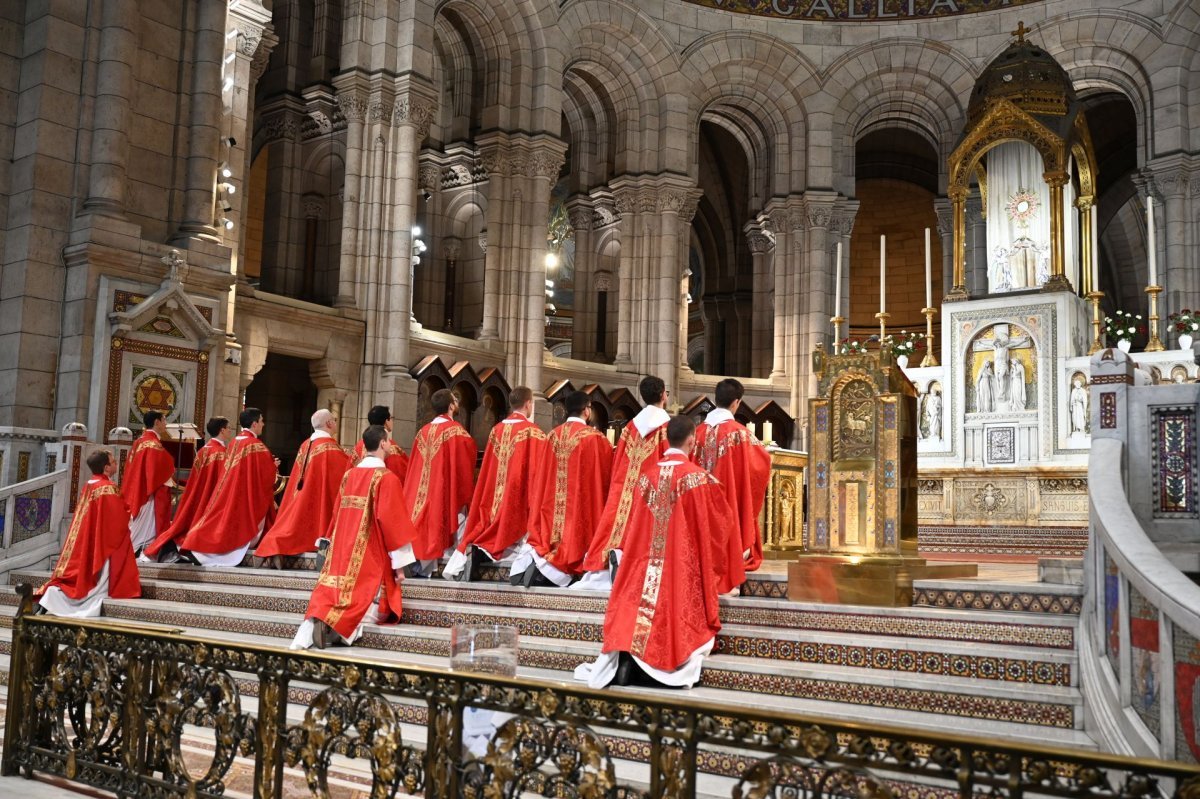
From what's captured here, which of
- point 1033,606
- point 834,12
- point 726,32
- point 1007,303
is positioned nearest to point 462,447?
point 1033,606

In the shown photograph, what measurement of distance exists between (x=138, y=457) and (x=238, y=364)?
119 inches

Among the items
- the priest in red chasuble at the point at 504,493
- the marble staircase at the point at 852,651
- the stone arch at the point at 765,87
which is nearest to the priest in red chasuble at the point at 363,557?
the marble staircase at the point at 852,651

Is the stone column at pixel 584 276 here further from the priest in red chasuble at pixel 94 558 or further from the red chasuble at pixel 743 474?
the red chasuble at pixel 743 474

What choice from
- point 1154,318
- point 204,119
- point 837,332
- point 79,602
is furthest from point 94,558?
point 1154,318

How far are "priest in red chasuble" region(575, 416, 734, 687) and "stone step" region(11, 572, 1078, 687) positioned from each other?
0.35m

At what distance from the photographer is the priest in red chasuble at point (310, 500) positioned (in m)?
9.79

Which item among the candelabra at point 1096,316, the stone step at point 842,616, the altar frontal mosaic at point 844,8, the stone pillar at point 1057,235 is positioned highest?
the altar frontal mosaic at point 844,8

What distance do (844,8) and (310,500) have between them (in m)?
16.3

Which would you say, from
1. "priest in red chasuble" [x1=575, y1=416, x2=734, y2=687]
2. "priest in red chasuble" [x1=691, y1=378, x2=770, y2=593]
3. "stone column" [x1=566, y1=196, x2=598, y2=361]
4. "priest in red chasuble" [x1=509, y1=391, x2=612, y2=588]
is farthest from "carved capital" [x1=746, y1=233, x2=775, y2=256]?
"priest in red chasuble" [x1=575, y1=416, x2=734, y2=687]

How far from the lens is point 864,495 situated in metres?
6.62

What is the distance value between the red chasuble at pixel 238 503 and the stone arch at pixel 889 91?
13574 mm

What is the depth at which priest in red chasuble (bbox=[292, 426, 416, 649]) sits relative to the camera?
23.5 ft

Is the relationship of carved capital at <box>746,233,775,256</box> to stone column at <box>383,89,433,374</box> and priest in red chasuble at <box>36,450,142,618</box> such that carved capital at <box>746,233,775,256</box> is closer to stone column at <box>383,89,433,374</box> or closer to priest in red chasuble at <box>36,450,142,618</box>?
stone column at <box>383,89,433,374</box>

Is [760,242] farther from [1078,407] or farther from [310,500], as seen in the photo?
[310,500]
